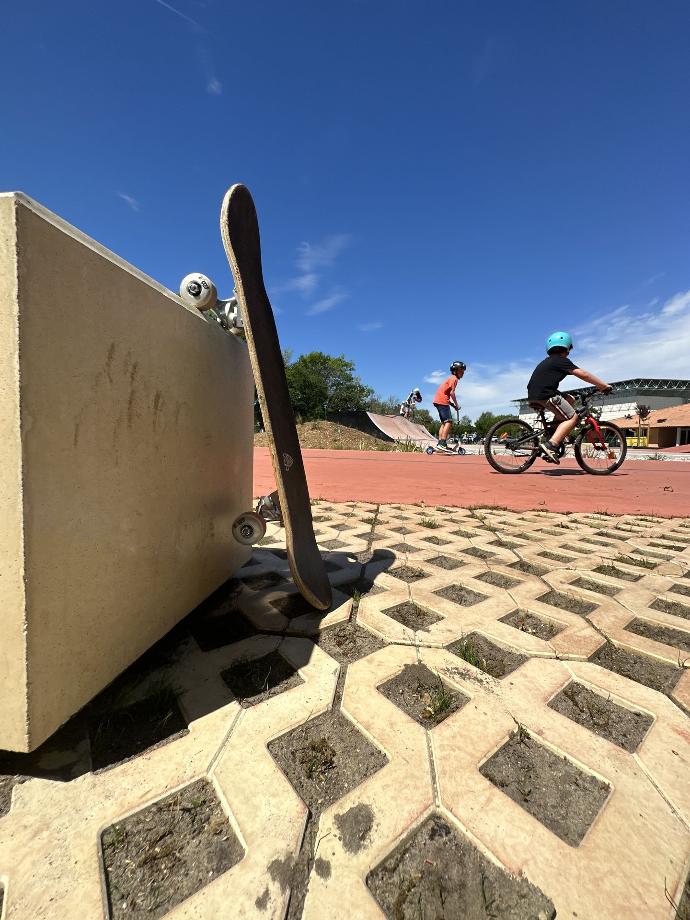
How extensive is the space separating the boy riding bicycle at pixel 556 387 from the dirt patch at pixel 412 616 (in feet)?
15.4

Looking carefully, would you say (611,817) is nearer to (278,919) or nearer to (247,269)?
(278,919)

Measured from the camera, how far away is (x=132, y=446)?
3.61 feet

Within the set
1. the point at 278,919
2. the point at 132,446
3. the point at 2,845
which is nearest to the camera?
the point at 278,919

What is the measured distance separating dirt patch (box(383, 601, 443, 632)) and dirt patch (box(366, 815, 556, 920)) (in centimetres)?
79

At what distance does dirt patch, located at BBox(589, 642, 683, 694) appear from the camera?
1148 mm

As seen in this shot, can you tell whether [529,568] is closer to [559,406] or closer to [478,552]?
[478,552]

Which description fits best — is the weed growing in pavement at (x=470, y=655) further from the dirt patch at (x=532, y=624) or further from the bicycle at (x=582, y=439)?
the bicycle at (x=582, y=439)

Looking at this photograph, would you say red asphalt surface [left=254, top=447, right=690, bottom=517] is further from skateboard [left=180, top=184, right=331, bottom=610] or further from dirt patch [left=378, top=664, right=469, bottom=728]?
dirt patch [left=378, top=664, right=469, bottom=728]

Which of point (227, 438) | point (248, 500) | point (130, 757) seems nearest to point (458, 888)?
point (130, 757)

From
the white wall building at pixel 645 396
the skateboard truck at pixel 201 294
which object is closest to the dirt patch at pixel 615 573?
the skateboard truck at pixel 201 294

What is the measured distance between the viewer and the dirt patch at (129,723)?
890mm

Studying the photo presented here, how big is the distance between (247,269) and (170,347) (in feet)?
1.36

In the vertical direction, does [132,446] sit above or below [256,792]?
above

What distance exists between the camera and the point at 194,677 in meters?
1.18
